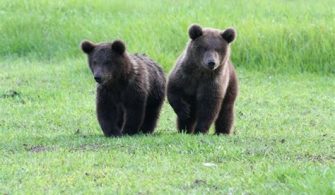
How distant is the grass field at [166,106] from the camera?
8328 millimetres

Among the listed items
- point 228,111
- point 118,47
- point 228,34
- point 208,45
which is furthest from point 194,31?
point 228,111

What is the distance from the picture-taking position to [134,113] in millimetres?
10969

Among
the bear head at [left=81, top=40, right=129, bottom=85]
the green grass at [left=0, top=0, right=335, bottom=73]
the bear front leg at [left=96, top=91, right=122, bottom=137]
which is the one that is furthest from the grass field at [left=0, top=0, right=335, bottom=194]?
the bear head at [left=81, top=40, right=129, bottom=85]

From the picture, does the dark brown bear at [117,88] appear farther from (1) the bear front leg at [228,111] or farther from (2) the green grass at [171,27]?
(2) the green grass at [171,27]

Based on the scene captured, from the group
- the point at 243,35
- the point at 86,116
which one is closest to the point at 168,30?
the point at 243,35

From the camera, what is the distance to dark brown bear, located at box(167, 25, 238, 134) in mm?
10930

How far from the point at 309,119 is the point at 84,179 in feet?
16.9

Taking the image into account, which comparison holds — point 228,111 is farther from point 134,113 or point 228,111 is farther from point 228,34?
point 134,113

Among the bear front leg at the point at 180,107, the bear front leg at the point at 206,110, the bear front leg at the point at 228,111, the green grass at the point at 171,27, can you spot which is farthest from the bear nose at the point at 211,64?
the green grass at the point at 171,27

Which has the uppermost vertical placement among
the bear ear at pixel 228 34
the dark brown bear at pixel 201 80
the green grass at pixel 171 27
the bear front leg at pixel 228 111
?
the bear ear at pixel 228 34

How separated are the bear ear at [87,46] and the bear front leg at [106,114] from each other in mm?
500

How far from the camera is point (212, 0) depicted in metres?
21.5

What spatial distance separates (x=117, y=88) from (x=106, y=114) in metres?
0.32

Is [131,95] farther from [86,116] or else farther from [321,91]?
[321,91]
